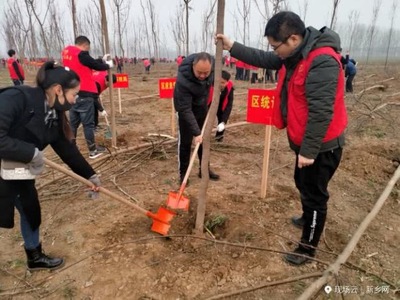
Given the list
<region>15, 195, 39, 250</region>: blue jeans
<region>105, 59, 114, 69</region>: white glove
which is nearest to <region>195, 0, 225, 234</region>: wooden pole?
<region>15, 195, 39, 250</region>: blue jeans

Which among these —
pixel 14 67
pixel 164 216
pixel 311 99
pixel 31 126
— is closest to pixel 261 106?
pixel 311 99

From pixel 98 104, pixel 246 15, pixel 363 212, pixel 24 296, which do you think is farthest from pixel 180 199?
pixel 246 15

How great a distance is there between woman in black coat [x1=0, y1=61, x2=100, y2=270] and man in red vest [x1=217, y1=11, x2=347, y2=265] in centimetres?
119

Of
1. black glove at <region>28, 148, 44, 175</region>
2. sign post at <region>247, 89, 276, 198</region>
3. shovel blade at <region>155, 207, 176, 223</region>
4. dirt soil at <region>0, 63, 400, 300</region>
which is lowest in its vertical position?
dirt soil at <region>0, 63, 400, 300</region>

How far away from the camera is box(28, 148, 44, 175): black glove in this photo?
6.53ft

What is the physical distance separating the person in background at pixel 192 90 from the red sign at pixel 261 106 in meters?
0.53

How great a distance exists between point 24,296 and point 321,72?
2.58 meters

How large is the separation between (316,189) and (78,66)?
12.9 feet

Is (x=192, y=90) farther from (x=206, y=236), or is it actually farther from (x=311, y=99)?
(x=311, y=99)

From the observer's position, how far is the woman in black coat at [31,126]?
1.89 m

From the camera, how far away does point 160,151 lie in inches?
197

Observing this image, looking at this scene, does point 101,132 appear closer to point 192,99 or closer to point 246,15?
point 192,99

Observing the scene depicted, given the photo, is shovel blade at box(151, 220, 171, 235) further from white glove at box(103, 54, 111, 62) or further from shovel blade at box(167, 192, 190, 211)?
white glove at box(103, 54, 111, 62)

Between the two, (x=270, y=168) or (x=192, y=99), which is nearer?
(x=192, y=99)
